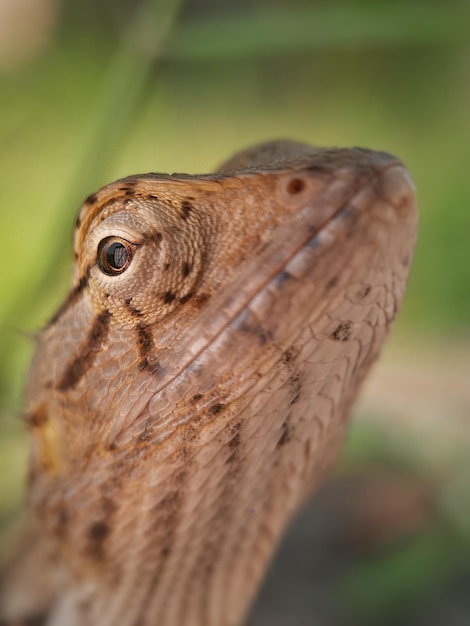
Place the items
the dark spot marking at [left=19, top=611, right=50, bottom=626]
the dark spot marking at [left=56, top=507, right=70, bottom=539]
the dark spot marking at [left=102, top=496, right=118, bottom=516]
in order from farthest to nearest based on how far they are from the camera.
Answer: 1. the dark spot marking at [left=19, top=611, right=50, bottom=626]
2. the dark spot marking at [left=56, top=507, right=70, bottom=539]
3. the dark spot marking at [left=102, top=496, right=118, bottom=516]

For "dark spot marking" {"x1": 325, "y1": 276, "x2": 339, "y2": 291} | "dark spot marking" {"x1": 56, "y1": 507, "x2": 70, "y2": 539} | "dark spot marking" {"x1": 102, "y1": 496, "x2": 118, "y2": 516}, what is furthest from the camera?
"dark spot marking" {"x1": 56, "y1": 507, "x2": 70, "y2": 539}

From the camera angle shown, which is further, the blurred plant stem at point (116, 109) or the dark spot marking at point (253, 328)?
the blurred plant stem at point (116, 109)

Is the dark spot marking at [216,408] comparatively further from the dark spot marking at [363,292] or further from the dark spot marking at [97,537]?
the dark spot marking at [97,537]

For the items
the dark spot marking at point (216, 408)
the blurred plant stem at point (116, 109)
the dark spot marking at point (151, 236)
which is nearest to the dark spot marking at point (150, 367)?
the dark spot marking at point (216, 408)

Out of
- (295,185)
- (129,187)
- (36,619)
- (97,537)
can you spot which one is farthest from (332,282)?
(36,619)

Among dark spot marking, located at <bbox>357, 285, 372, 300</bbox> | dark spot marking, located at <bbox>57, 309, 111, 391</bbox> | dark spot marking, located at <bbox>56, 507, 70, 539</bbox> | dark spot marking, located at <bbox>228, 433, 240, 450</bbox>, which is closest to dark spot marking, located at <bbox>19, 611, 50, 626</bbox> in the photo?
dark spot marking, located at <bbox>56, 507, 70, 539</bbox>

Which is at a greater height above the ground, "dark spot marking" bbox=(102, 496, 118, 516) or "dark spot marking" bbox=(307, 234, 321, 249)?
"dark spot marking" bbox=(307, 234, 321, 249)

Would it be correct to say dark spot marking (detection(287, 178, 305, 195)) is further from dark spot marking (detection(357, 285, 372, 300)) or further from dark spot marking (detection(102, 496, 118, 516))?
dark spot marking (detection(102, 496, 118, 516))
